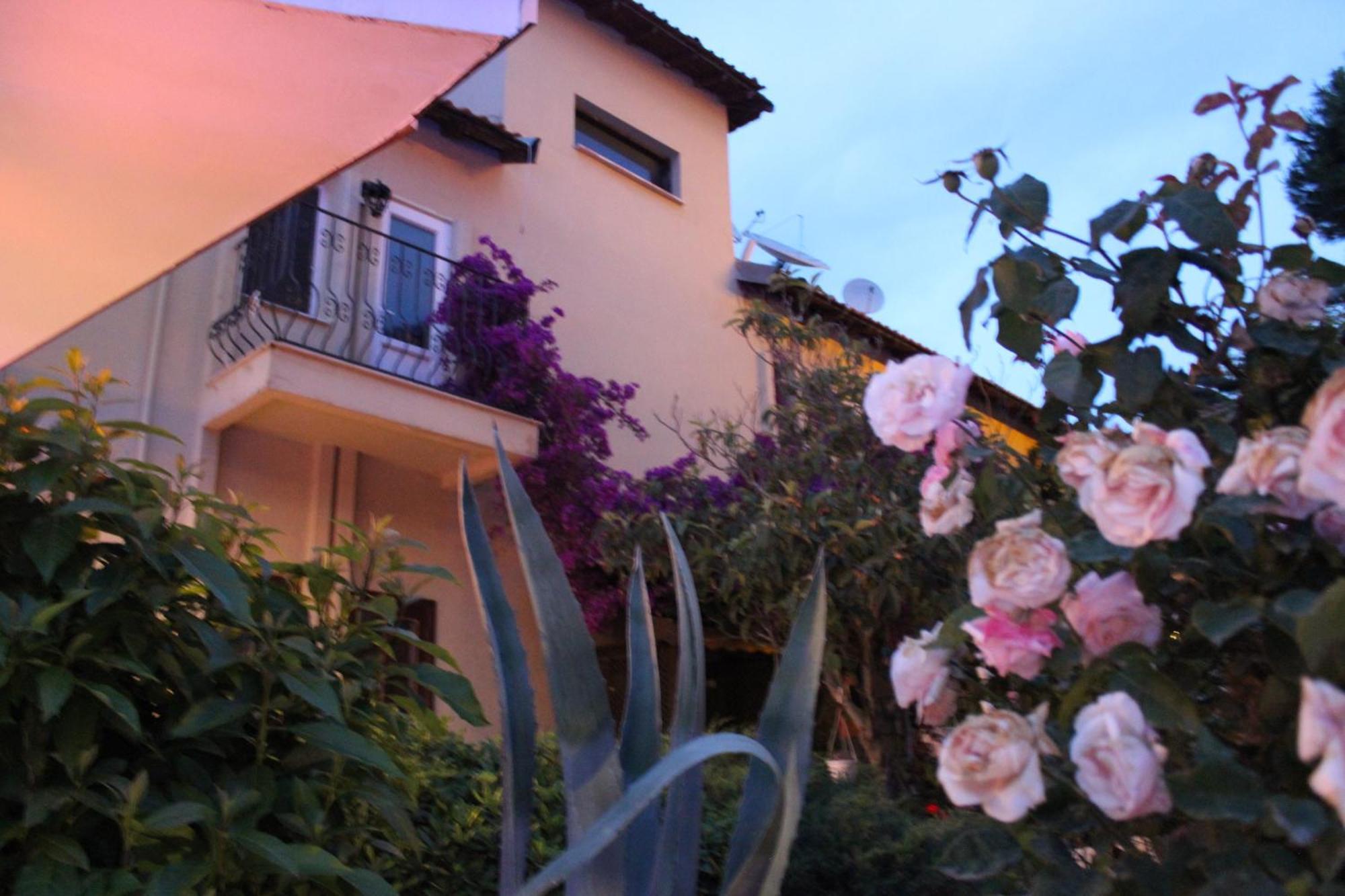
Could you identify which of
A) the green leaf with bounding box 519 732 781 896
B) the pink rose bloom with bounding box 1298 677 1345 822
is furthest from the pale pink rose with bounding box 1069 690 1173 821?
the green leaf with bounding box 519 732 781 896

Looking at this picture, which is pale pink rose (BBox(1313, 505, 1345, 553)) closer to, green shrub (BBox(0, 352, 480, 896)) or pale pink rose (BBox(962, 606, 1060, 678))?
pale pink rose (BBox(962, 606, 1060, 678))

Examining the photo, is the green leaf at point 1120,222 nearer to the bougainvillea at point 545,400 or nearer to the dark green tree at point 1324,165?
the dark green tree at point 1324,165

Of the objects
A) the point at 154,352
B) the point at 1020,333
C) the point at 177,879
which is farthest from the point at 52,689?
the point at 154,352

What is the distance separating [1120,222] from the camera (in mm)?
1501

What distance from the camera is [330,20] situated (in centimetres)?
290

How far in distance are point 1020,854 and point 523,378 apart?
6.40m

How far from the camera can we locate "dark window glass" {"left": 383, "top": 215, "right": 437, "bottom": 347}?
7.65 meters

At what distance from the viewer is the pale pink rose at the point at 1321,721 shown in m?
0.90

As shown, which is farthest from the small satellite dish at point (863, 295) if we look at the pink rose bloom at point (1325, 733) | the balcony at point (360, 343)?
the pink rose bloom at point (1325, 733)

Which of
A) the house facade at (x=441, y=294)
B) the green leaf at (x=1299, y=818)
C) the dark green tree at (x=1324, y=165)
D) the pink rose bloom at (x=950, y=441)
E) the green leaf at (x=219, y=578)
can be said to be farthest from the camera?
the house facade at (x=441, y=294)

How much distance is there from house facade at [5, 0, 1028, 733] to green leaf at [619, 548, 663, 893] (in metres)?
3.27

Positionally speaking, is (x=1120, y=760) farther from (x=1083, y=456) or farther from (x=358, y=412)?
(x=358, y=412)

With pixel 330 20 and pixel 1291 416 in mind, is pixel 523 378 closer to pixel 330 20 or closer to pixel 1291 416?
pixel 330 20

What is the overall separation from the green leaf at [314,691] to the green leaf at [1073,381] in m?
1.42
